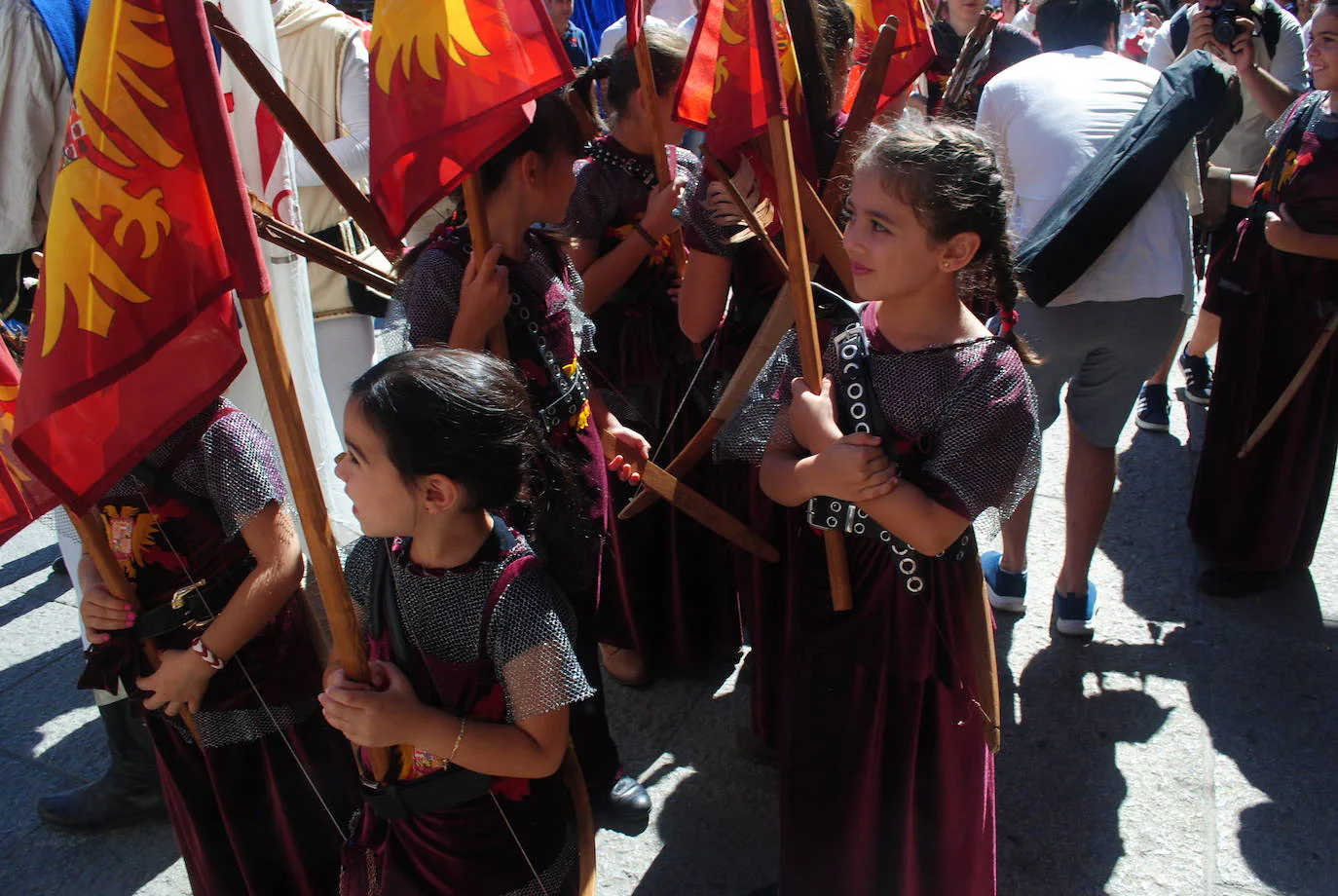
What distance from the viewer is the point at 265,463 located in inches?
73.6

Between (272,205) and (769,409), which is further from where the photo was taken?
(272,205)

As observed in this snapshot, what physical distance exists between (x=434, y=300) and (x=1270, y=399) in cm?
272

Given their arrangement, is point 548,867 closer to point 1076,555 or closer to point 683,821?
point 683,821

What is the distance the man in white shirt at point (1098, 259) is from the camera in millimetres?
2795

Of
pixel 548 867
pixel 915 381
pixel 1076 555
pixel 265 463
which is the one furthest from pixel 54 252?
pixel 1076 555

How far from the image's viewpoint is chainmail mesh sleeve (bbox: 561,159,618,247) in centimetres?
274

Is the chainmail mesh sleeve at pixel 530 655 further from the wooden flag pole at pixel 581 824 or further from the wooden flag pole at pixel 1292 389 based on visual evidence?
the wooden flag pole at pixel 1292 389

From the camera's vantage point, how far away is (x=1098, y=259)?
109 inches

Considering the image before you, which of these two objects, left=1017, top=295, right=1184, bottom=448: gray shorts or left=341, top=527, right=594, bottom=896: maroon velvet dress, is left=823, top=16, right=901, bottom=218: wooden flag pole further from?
left=341, top=527, right=594, bottom=896: maroon velvet dress

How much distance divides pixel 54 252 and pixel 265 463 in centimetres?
61

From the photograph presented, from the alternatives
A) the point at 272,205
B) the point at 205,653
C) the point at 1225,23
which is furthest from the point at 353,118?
the point at 1225,23

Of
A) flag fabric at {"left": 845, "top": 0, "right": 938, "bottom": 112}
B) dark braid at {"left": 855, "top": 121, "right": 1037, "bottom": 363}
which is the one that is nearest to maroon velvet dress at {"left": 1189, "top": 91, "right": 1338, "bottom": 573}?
flag fabric at {"left": 845, "top": 0, "right": 938, "bottom": 112}

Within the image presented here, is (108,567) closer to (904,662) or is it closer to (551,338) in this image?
(551,338)

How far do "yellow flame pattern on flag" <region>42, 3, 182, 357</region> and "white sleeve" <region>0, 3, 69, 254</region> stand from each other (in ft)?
Answer: 4.95
